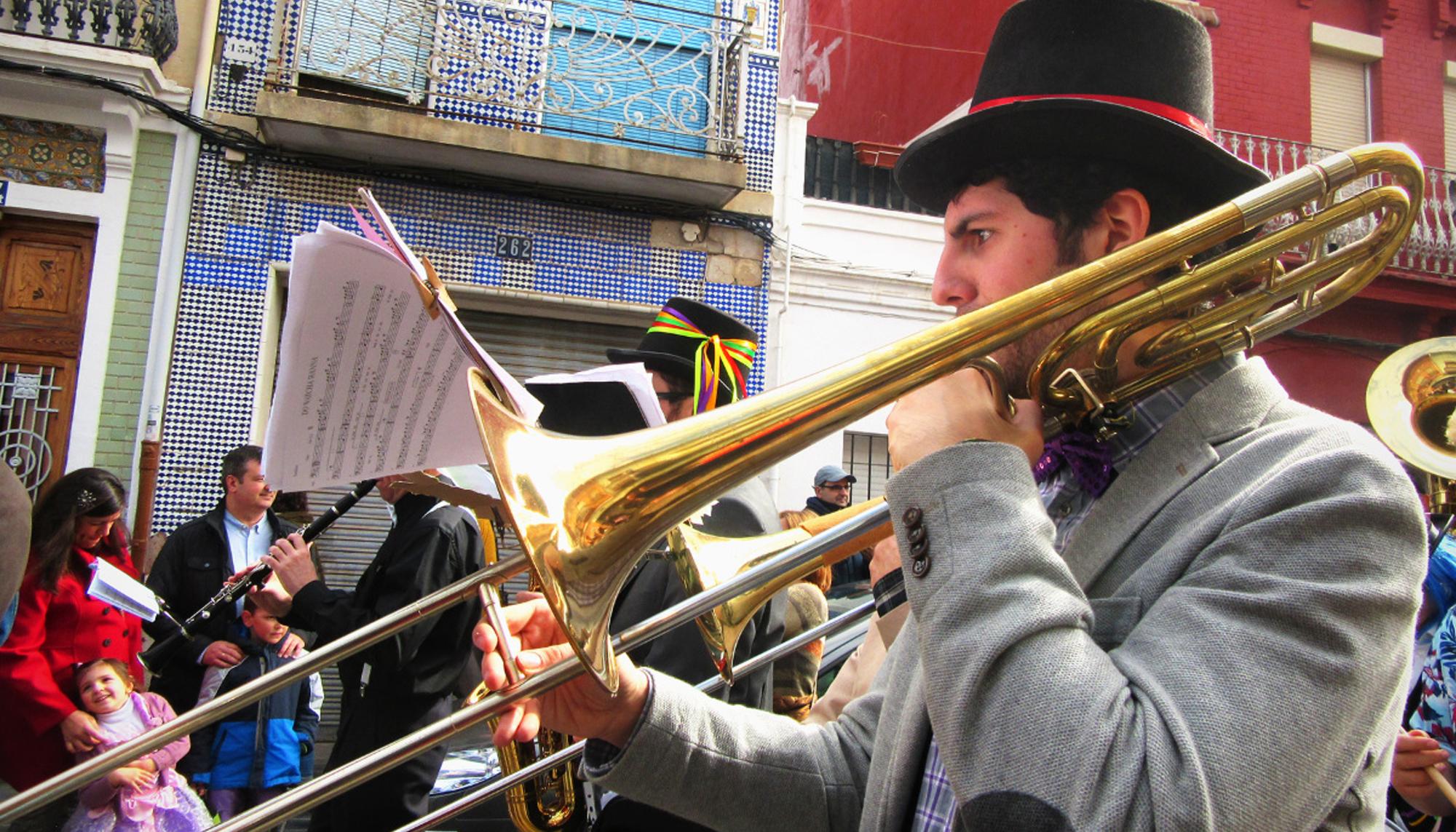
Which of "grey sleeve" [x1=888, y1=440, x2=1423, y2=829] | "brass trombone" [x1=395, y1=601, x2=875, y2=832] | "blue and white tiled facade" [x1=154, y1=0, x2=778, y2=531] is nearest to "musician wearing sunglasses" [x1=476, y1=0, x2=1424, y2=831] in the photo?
"grey sleeve" [x1=888, y1=440, x2=1423, y2=829]

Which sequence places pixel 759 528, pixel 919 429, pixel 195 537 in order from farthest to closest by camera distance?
pixel 195 537 → pixel 759 528 → pixel 919 429

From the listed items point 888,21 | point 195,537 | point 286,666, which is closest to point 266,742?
point 195,537

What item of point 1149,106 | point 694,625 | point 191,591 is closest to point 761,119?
point 191,591

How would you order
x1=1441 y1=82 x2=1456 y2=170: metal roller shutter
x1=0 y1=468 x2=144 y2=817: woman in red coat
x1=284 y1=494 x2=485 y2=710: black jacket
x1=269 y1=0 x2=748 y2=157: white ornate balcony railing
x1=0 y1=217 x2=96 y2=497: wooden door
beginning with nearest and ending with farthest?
x1=0 y1=468 x2=144 y2=817: woman in red coat < x1=284 y1=494 x2=485 y2=710: black jacket < x1=0 y1=217 x2=96 y2=497: wooden door < x1=269 y1=0 x2=748 y2=157: white ornate balcony railing < x1=1441 y1=82 x2=1456 y2=170: metal roller shutter

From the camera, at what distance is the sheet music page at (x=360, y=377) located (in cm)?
151

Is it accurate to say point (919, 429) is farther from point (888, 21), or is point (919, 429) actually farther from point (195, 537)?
point (888, 21)

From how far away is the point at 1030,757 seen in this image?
108 cm

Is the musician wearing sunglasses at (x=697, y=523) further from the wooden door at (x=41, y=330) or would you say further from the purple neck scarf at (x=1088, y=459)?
the wooden door at (x=41, y=330)

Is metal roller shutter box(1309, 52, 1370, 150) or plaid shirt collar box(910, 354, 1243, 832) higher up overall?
metal roller shutter box(1309, 52, 1370, 150)

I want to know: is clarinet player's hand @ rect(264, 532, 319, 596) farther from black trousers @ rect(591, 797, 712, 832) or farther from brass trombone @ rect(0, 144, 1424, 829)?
brass trombone @ rect(0, 144, 1424, 829)

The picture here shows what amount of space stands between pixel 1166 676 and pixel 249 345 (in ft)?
25.0

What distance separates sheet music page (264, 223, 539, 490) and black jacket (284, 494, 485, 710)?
6.69 feet

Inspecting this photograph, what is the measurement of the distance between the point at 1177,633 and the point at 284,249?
7.85 m

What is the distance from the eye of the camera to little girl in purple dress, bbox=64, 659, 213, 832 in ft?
11.1
